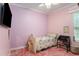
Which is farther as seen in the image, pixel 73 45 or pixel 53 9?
pixel 73 45

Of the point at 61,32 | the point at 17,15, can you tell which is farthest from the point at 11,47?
the point at 61,32

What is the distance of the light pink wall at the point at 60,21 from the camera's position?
1942mm

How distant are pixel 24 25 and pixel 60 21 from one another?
88cm

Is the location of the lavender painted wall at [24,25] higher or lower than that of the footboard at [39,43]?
higher

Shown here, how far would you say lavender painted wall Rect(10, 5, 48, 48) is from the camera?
5.10 ft

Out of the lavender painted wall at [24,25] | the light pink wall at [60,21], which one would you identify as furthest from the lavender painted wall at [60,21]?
the lavender painted wall at [24,25]

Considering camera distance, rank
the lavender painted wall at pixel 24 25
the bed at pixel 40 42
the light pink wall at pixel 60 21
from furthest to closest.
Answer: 1. the bed at pixel 40 42
2. the light pink wall at pixel 60 21
3. the lavender painted wall at pixel 24 25

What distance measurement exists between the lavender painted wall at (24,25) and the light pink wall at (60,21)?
0.17 meters

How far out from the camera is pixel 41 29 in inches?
70.7

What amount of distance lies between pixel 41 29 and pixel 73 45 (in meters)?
0.92

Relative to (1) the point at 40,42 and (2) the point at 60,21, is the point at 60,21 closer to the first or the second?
(2) the point at 60,21

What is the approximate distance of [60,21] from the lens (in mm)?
2055

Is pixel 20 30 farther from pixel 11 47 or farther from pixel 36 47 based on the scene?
pixel 36 47

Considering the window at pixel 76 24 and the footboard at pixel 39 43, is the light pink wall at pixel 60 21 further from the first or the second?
the footboard at pixel 39 43
